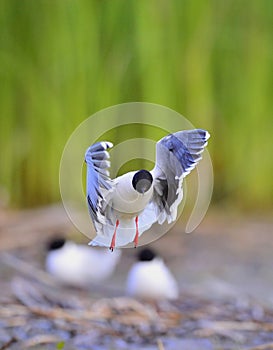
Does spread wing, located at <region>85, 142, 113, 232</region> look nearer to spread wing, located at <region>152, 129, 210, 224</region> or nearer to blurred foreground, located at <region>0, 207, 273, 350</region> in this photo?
spread wing, located at <region>152, 129, 210, 224</region>

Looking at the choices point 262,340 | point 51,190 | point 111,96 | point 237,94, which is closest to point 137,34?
point 111,96

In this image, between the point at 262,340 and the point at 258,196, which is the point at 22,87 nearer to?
the point at 258,196

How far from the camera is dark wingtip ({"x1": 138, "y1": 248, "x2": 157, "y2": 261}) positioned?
1334 millimetres

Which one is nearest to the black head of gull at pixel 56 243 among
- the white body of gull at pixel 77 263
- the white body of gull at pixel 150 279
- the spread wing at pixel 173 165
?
the white body of gull at pixel 77 263

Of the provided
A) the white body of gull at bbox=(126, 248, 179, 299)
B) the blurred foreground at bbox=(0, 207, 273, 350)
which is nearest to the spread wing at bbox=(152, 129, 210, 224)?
the blurred foreground at bbox=(0, 207, 273, 350)

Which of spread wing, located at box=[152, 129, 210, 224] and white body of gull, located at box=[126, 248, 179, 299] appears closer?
spread wing, located at box=[152, 129, 210, 224]

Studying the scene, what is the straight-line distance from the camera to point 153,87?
46.7 inches

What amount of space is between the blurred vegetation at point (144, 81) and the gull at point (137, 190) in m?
0.98

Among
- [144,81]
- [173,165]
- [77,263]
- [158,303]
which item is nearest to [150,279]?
[158,303]

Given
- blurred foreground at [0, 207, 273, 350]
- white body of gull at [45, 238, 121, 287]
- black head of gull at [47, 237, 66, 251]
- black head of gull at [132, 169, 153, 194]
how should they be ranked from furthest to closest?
1. black head of gull at [47, 237, 66, 251]
2. white body of gull at [45, 238, 121, 287]
3. blurred foreground at [0, 207, 273, 350]
4. black head of gull at [132, 169, 153, 194]

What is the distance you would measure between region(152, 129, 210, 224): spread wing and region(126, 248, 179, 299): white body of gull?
0.92 metres

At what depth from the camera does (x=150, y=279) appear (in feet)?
3.97

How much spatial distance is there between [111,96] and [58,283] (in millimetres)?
301

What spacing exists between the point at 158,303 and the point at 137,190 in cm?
92
